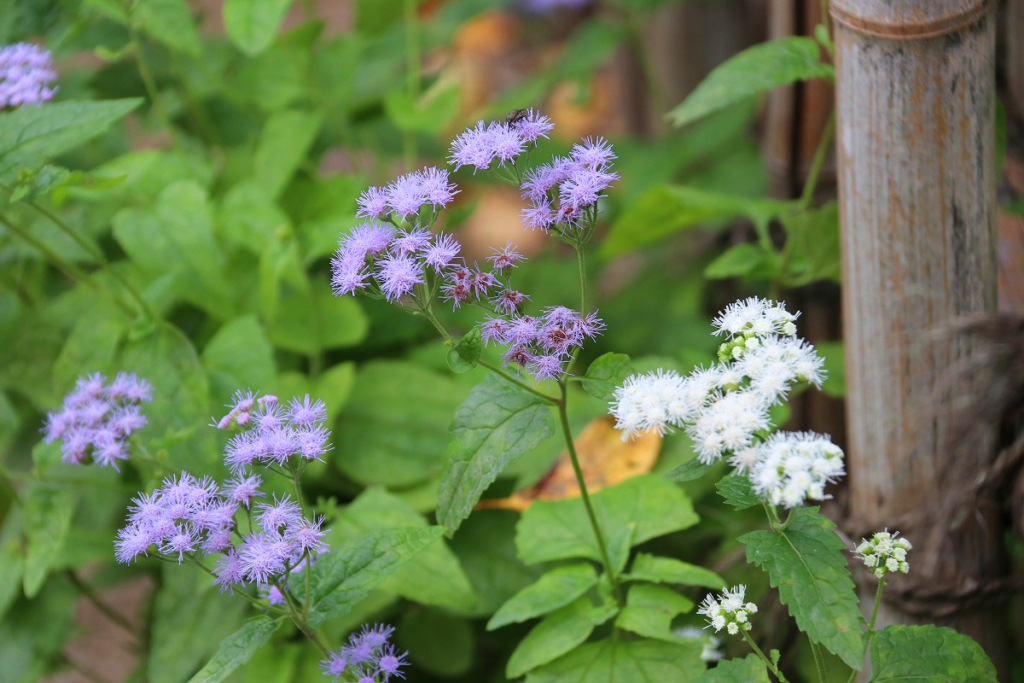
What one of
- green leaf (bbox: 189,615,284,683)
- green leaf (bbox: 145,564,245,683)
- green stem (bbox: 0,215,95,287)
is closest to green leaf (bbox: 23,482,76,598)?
green leaf (bbox: 145,564,245,683)

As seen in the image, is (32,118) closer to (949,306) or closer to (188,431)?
(188,431)

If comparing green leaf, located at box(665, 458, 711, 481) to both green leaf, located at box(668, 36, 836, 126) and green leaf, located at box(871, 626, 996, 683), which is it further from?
green leaf, located at box(668, 36, 836, 126)

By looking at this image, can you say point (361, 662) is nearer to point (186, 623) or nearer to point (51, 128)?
point (186, 623)

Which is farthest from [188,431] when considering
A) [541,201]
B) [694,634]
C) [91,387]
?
[694,634]

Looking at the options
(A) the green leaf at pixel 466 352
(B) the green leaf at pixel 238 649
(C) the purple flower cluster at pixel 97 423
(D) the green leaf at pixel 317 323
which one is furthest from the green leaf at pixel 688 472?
(D) the green leaf at pixel 317 323

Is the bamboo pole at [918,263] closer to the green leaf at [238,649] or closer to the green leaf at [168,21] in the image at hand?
the green leaf at [238,649]

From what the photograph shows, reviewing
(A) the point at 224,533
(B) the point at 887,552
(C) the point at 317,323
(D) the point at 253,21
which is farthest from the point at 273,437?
(D) the point at 253,21
